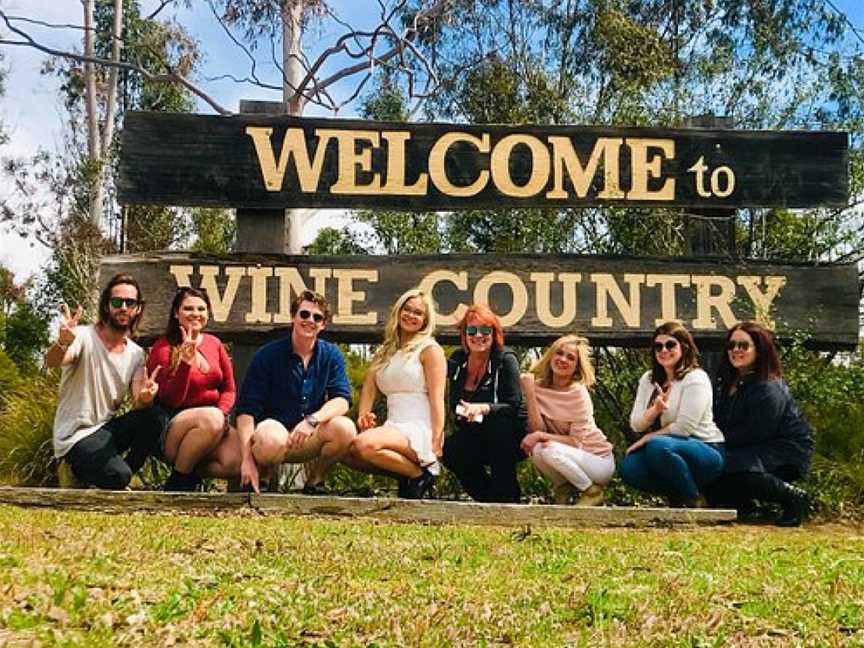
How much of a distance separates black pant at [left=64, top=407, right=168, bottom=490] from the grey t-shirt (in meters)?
0.06

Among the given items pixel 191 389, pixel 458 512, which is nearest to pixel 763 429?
pixel 458 512

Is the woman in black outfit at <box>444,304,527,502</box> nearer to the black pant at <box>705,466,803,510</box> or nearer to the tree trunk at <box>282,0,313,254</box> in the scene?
the black pant at <box>705,466,803,510</box>

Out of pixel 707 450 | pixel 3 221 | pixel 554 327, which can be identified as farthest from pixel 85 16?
pixel 707 450

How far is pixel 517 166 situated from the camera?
333 inches

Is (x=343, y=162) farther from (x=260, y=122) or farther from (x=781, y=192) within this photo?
(x=781, y=192)

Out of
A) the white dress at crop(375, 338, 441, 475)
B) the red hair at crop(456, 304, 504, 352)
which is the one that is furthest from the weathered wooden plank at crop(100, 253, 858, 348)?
the white dress at crop(375, 338, 441, 475)

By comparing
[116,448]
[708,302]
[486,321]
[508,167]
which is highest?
[508,167]

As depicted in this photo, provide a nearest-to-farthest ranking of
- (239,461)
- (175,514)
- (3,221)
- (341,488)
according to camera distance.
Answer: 1. (175,514)
2. (239,461)
3. (341,488)
4. (3,221)

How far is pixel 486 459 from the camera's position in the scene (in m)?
6.98

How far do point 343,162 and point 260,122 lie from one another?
2.25 ft

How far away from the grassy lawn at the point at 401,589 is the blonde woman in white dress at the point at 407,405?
3.71 feet

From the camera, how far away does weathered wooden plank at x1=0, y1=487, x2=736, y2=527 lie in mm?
6211

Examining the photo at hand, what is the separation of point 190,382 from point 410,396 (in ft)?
4.31

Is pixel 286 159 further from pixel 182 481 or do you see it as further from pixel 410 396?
pixel 182 481
